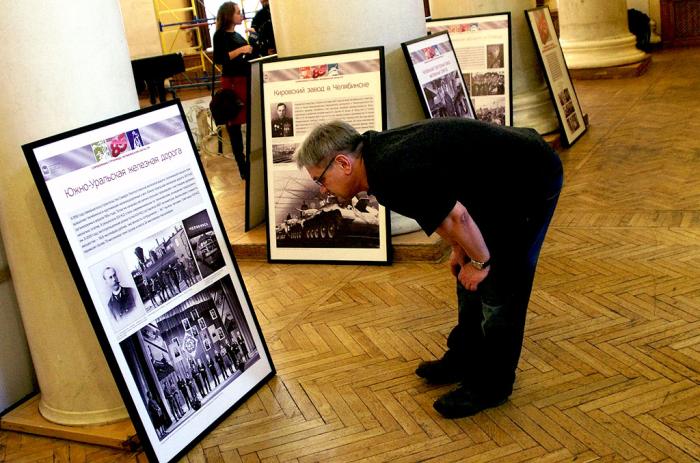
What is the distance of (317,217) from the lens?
5.44 meters

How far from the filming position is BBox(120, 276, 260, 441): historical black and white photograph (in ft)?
10.7

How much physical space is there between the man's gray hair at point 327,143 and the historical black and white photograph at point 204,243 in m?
0.78

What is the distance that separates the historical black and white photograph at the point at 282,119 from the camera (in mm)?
5473

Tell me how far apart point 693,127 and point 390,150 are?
227 inches

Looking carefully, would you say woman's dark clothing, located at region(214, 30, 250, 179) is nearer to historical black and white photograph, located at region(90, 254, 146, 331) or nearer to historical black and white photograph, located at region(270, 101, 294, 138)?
historical black and white photograph, located at region(270, 101, 294, 138)

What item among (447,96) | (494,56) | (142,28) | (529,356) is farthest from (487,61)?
(142,28)

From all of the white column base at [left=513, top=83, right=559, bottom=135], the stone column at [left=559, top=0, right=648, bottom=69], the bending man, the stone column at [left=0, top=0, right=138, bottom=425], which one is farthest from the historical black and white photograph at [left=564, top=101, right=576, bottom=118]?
the stone column at [left=0, top=0, right=138, bottom=425]

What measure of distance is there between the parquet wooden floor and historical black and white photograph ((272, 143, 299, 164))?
2.36 ft

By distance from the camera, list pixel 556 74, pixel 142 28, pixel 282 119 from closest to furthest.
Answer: pixel 282 119 → pixel 556 74 → pixel 142 28

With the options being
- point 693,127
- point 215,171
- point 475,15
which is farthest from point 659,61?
point 215,171

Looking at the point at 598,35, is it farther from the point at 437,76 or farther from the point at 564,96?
the point at 437,76

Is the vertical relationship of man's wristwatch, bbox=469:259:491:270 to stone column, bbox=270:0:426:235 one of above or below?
below

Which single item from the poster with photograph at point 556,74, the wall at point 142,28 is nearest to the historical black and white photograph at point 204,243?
the poster with photograph at point 556,74

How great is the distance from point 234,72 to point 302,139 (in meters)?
3.13
